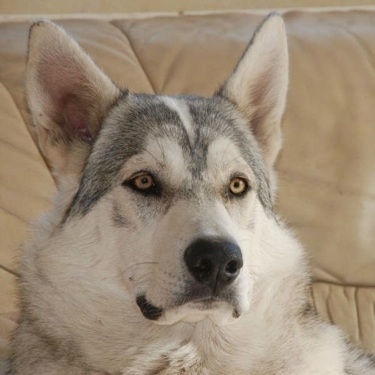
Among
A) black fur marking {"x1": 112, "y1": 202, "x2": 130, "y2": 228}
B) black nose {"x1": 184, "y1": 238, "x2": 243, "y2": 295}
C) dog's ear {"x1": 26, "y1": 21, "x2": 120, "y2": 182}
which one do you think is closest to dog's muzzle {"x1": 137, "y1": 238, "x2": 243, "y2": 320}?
black nose {"x1": 184, "y1": 238, "x2": 243, "y2": 295}

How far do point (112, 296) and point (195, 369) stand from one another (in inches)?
10.7

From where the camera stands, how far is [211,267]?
176 cm

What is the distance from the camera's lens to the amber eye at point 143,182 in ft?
6.55

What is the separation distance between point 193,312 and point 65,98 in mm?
705

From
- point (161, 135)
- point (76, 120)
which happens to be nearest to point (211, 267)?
point (161, 135)

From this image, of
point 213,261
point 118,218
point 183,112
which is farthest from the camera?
point 183,112

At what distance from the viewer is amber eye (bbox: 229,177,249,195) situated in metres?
2.05

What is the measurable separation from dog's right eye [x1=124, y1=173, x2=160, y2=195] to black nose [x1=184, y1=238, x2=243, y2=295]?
255 mm

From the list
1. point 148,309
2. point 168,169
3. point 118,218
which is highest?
point 168,169

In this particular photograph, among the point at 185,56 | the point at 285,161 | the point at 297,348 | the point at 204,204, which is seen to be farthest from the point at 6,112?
the point at 297,348

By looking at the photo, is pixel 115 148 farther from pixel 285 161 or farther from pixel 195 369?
pixel 285 161

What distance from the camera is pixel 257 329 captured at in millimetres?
2049

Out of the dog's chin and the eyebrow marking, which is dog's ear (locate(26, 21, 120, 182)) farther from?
the dog's chin

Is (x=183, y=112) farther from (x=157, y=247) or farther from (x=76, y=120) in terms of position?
(x=157, y=247)
